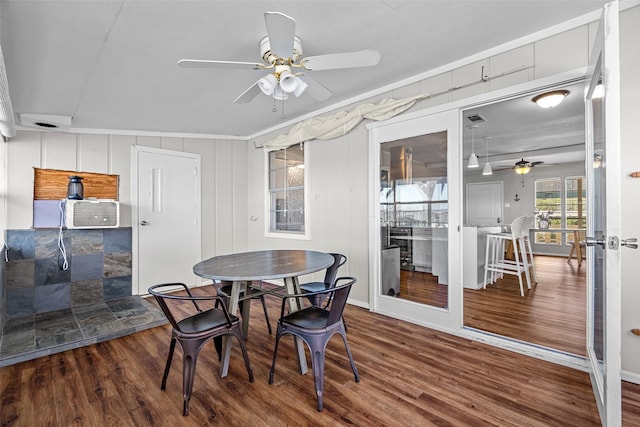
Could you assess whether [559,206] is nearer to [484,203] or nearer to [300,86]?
[484,203]

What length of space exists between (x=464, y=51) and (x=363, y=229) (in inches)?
77.6

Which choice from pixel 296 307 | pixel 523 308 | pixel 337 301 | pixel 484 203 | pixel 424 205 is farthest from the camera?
pixel 484 203

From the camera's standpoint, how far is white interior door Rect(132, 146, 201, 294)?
435 cm

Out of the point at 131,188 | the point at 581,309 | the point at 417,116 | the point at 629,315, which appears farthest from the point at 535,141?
the point at 131,188

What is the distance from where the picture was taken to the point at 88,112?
3645mm

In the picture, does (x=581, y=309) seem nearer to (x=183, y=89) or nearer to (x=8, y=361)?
(x=183, y=89)

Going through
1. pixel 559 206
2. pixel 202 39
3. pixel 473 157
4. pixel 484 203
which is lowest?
pixel 559 206

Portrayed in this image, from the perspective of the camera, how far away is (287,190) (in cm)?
469

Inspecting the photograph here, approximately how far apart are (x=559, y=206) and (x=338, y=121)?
7458 mm

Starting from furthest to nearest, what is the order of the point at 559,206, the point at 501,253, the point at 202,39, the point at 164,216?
the point at 559,206, the point at 501,253, the point at 164,216, the point at 202,39

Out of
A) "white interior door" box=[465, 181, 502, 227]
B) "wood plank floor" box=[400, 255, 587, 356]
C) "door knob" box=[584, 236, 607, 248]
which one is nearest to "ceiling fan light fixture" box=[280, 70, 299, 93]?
"door knob" box=[584, 236, 607, 248]

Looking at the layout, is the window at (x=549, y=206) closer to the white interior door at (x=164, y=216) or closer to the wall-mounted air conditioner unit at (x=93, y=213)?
the white interior door at (x=164, y=216)

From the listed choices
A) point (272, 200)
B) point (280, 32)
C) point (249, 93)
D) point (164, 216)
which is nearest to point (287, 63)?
point (280, 32)

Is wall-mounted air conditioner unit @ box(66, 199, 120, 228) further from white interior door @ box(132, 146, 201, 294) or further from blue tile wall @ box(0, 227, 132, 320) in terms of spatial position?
white interior door @ box(132, 146, 201, 294)
